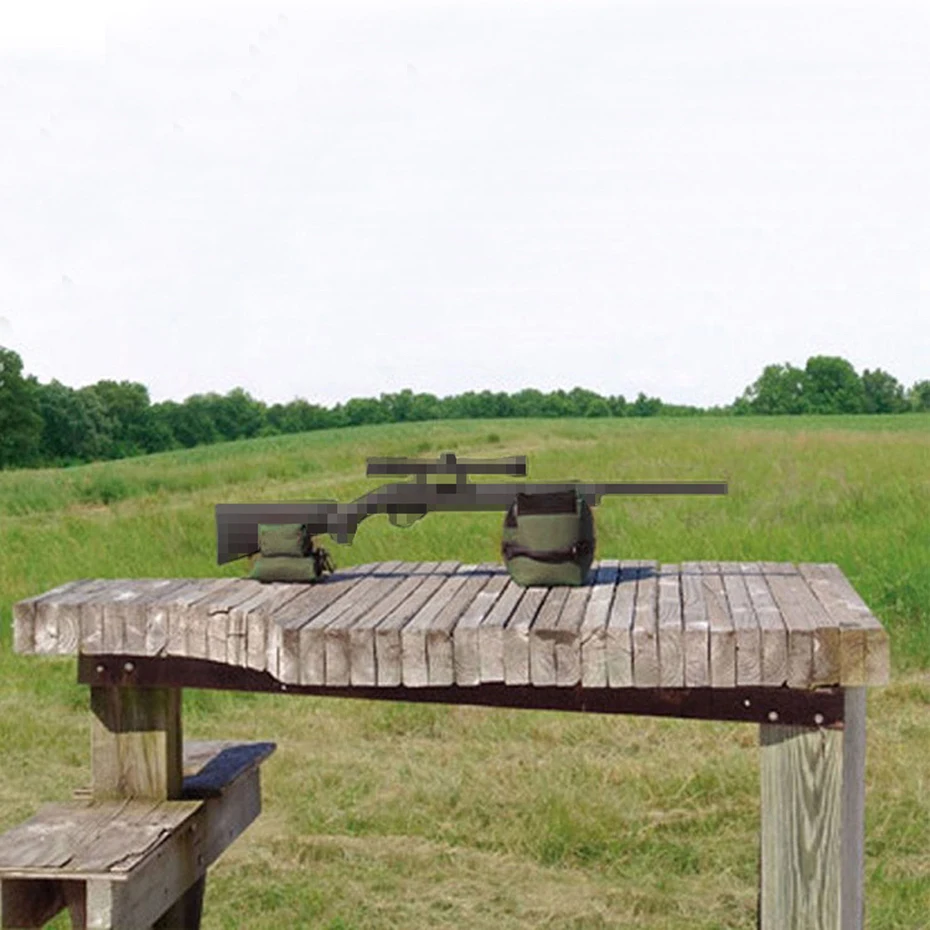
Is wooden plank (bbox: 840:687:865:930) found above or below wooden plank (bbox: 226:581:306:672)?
below

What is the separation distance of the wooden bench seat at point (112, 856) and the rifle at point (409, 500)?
2.14 feet

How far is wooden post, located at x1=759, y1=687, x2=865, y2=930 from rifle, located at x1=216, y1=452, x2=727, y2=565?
2.06 feet

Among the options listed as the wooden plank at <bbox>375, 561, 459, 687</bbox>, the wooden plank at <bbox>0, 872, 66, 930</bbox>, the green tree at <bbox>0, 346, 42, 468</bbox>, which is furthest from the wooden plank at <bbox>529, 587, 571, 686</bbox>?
the green tree at <bbox>0, 346, 42, 468</bbox>

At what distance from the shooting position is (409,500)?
333 cm

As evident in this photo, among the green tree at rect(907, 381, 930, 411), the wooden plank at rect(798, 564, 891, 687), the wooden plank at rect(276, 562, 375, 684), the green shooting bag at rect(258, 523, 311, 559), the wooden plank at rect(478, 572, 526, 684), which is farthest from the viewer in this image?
the green tree at rect(907, 381, 930, 411)

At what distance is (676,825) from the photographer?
17.6 feet

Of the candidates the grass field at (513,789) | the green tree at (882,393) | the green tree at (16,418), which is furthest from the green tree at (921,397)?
the grass field at (513,789)

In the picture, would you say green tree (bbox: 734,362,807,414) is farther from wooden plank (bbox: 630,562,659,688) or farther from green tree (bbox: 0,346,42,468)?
wooden plank (bbox: 630,562,659,688)

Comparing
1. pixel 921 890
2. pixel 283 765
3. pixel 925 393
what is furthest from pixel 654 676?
pixel 925 393

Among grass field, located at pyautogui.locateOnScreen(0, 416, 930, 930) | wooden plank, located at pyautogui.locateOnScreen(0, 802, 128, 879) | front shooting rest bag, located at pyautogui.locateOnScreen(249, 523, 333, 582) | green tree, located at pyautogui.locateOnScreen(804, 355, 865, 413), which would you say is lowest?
grass field, located at pyautogui.locateOnScreen(0, 416, 930, 930)

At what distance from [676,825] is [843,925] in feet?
7.99

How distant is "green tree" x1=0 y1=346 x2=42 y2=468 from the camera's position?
169 ft

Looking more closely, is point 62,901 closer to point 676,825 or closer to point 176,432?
point 676,825

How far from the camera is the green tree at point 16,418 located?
5144 cm
